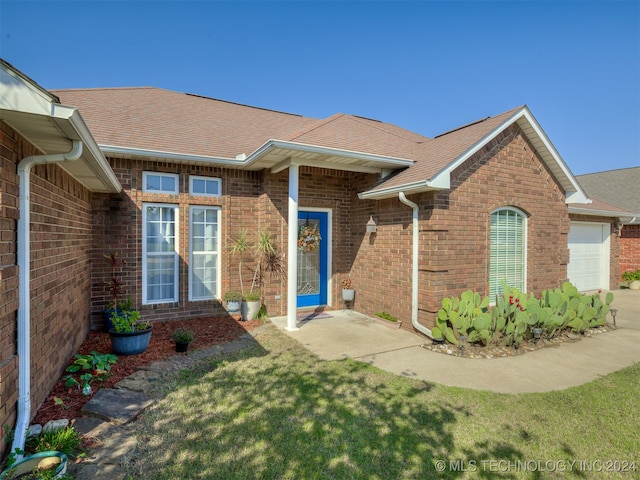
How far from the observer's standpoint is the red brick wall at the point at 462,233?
21.2 feet

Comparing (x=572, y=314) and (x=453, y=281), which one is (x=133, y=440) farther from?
(x=572, y=314)

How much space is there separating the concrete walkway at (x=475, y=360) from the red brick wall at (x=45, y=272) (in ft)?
11.9

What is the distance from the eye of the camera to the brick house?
6430 millimetres

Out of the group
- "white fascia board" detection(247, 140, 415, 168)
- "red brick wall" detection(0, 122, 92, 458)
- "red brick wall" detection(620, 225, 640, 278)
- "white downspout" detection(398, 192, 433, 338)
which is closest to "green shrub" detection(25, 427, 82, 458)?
"red brick wall" detection(0, 122, 92, 458)

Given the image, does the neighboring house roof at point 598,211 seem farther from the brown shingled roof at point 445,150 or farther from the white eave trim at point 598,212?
the brown shingled roof at point 445,150

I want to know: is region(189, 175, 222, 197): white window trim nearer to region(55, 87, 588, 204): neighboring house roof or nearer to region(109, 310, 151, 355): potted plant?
region(55, 87, 588, 204): neighboring house roof

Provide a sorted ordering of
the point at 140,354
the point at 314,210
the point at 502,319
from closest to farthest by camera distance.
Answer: the point at 140,354 → the point at 502,319 → the point at 314,210

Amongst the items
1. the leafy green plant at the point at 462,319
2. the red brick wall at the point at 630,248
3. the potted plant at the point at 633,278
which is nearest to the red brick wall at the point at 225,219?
the leafy green plant at the point at 462,319

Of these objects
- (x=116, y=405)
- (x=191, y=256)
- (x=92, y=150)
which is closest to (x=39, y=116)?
(x=92, y=150)

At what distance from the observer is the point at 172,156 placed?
6727 mm

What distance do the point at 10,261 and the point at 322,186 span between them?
21.1ft

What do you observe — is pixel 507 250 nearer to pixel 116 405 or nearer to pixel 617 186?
pixel 116 405

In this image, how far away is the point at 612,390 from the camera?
171 inches

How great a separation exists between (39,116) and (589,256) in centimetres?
1624
